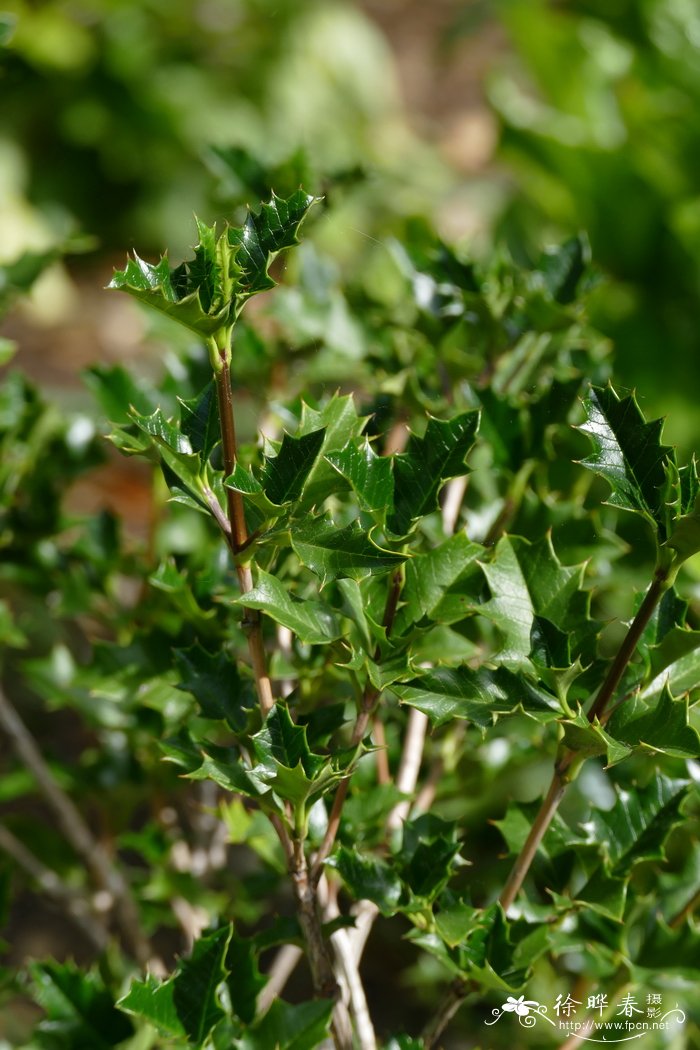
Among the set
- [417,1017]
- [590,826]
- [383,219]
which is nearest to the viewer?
[590,826]

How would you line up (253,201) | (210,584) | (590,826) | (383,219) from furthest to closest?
(383,219) < (253,201) < (210,584) < (590,826)

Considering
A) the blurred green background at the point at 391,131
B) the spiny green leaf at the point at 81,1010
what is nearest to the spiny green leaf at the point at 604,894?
the spiny green leaf at the point at 81,1010

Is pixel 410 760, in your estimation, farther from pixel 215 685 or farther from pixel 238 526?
pixel 238 526

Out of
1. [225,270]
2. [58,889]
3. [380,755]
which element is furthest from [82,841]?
[225,270]

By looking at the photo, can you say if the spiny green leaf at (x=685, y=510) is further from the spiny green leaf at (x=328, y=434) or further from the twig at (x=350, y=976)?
the twig at (x=350, y=976)

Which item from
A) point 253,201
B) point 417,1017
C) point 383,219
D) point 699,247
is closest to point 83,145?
point 383,219

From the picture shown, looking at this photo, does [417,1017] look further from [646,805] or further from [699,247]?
[699,247]

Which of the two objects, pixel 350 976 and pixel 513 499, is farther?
pixel 513 499
